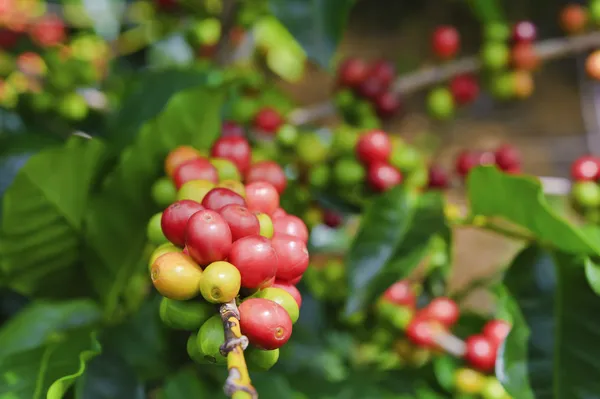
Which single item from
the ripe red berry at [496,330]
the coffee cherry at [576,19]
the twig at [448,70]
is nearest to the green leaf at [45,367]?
the ripe red berry at [496,330]

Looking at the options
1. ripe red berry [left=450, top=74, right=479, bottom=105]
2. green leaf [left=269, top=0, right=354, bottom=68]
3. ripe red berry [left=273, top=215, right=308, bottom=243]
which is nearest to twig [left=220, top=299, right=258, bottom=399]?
ripe red berry [left=273, top=215, right=308, bottom=243]

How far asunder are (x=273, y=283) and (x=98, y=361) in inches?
12.6

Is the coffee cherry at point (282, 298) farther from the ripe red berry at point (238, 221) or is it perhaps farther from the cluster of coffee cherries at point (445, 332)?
the cluster of coffee cherries at point (445, 332)

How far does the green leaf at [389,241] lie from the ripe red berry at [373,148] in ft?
0.28

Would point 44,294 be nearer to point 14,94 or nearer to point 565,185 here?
point 14,94

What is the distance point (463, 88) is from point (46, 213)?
85 cm

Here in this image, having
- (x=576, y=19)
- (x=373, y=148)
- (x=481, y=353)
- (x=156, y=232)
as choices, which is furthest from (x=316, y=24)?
(x=576, y=19)

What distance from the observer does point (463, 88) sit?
3.94 ft

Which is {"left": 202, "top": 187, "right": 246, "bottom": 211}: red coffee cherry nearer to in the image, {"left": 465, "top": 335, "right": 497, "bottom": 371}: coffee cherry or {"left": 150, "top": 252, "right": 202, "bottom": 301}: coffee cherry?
{"left": 150, "top": 252, "right": 202, "bottom": 301}: coffee cherry

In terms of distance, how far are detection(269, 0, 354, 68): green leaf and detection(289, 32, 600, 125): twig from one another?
1.19 feet

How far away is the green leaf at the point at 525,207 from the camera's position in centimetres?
61

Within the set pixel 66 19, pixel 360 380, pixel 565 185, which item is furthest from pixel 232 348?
pixel 66 19

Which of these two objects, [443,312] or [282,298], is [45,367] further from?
[443,312]

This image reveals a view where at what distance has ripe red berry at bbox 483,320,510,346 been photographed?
830 mm
